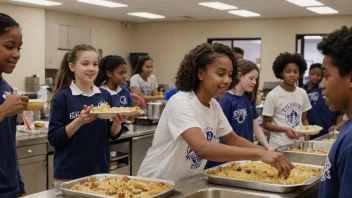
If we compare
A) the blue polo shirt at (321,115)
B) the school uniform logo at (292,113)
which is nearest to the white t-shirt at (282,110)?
the school uniform logo at (292,113)

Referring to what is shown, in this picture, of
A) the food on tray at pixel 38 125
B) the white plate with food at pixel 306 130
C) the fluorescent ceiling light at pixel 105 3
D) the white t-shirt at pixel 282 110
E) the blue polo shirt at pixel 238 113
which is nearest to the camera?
the blue polo shirt at pixel 238 113

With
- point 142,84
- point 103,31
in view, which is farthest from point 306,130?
point 103,31

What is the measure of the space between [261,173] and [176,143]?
42 cm

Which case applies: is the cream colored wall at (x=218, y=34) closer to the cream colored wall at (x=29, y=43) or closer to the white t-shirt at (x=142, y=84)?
the cream colored wall at (x=29, y=43)

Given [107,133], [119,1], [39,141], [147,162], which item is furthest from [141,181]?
[119,1]

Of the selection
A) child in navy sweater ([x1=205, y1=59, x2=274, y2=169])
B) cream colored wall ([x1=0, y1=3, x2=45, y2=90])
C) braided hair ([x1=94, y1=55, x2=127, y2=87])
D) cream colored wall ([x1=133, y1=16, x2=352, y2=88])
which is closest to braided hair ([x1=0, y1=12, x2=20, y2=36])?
child in navy sweater ([x1=205, y1=59, x2=274, y2=169])

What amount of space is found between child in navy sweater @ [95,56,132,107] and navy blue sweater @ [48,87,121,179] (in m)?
1.33

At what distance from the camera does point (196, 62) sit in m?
2.02

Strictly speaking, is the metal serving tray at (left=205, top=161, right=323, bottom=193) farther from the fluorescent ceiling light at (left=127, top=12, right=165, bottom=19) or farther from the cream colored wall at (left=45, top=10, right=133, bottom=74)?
the fluorescent ceiling light at (left=127, top=12, right=165, bottom=19)

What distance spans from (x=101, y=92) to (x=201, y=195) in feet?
3.64

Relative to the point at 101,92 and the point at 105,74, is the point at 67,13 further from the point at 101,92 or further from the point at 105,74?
the point at 101,92

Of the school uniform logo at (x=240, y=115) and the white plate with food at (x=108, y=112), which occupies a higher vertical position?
the white plate with food at (x=108, y=112)

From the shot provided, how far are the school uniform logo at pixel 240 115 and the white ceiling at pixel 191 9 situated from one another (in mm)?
4800

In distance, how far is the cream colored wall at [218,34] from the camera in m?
9.55
